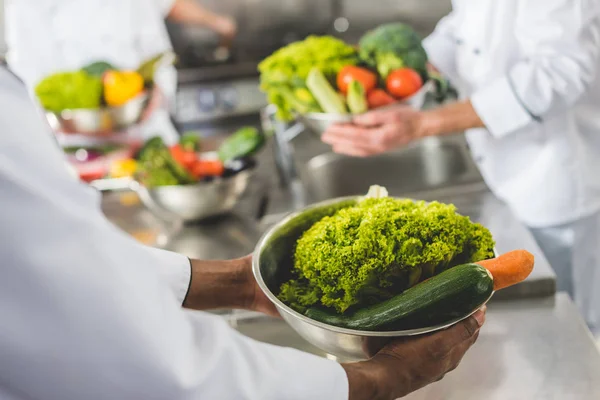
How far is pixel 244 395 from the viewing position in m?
0.64

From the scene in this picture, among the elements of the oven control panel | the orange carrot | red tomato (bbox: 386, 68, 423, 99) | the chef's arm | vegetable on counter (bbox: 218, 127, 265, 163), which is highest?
the orange carrot

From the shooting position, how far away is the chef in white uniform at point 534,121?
4.51ft

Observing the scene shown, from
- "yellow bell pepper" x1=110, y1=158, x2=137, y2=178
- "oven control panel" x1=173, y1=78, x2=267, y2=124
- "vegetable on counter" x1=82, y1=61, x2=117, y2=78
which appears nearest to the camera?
"yellow bell pepper" x1=110, y1=158, x2=137, y2=178


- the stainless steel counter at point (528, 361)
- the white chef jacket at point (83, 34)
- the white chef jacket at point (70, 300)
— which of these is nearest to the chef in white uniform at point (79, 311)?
the white chef jacket at point (70, 300)

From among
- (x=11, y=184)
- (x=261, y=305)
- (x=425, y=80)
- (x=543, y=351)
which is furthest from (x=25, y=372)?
(x=425, y=80)

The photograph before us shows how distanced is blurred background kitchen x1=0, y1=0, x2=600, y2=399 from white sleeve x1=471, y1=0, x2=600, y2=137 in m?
0.23

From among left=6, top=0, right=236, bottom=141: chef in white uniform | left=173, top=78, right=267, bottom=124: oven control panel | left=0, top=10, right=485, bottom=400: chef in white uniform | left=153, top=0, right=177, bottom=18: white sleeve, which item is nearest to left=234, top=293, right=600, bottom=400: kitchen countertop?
left=0, top=10, right=485, bottom=400: chef in white uniform

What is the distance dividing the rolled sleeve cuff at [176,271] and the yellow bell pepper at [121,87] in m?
1.17

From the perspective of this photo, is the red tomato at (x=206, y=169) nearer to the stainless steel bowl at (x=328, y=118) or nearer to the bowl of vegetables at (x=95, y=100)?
the stainless steel bowl at (x=328, y=118)

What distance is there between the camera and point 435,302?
0.73 m

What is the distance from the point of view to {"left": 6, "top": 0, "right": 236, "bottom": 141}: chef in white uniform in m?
2.87

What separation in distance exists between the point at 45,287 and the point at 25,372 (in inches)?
3.6

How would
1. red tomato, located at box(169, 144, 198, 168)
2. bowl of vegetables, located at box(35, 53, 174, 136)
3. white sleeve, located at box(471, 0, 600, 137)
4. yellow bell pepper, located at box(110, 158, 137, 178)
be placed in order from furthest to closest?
bowl of vegetables, located at box(35, 53, 174, 136) < yellow bell pepper, located at box(110, 158, 137, 178) < red tomato, located at box(169, 144, 198, 168) < white sleeve, located at box(471, 0, 600, 137)

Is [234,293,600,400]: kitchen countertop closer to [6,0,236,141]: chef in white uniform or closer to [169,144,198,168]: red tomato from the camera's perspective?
[169,144,198,168]: red tomato
